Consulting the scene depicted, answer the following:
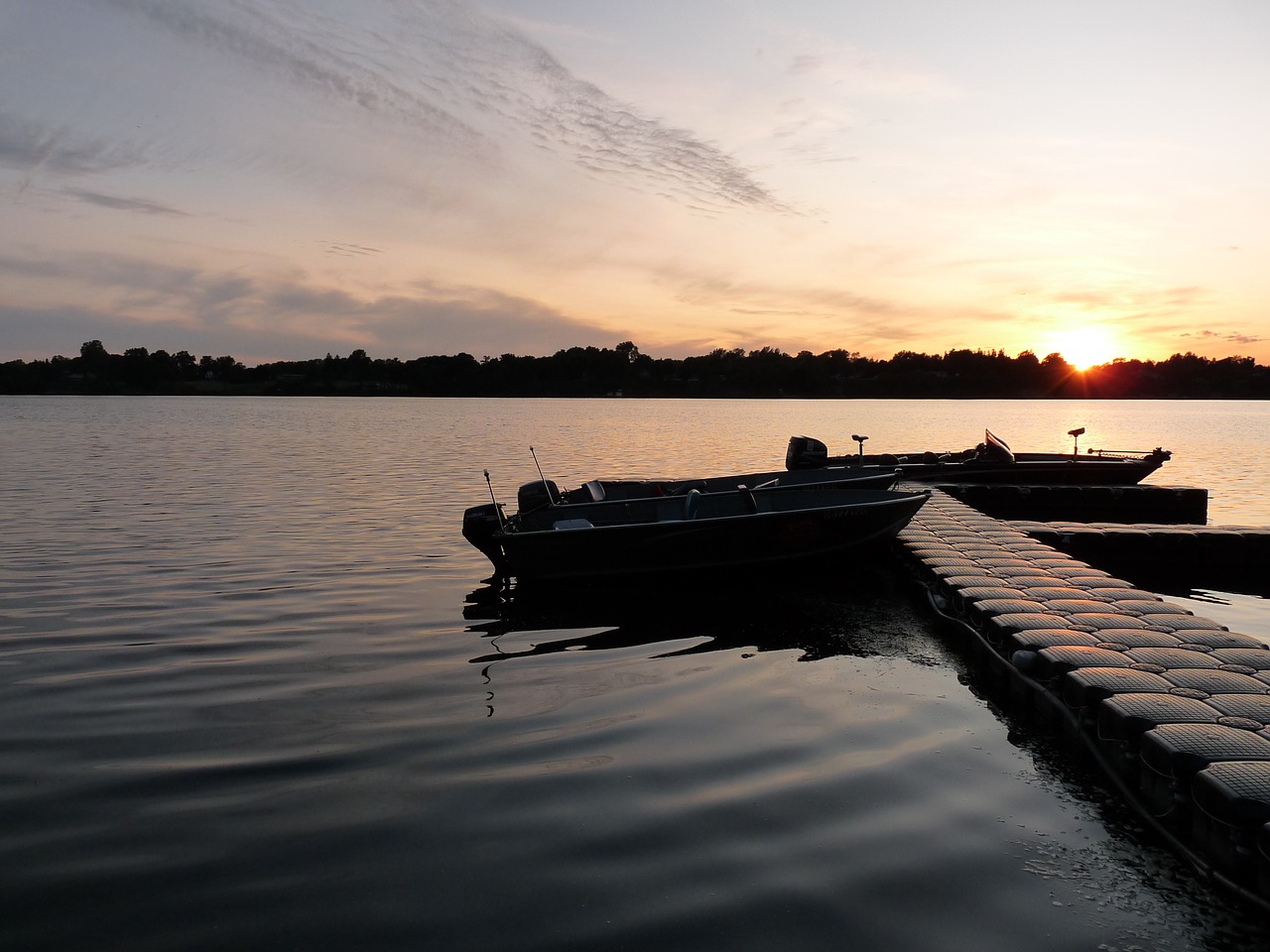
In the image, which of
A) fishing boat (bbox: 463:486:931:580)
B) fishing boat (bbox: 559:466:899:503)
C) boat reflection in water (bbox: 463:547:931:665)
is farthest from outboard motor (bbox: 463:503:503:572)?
fishing boat (bbox: 559:466:899:503)

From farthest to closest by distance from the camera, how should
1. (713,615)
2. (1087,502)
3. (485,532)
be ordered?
1. (1087,502)
2. (485,532)
3. (713,615)

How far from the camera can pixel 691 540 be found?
13.9 metres

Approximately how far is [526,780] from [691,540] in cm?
744

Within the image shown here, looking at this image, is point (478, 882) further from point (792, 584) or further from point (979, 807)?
point (792, 584)

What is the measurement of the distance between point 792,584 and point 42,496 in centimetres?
2087

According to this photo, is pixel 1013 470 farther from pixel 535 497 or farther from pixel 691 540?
pixel 535 497

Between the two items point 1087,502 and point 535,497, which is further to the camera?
point 1087,502

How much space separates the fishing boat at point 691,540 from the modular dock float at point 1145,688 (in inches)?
92.9

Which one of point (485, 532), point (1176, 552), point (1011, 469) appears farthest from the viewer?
point (1011, 469)

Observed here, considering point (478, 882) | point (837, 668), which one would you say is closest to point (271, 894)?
point (478, 882)

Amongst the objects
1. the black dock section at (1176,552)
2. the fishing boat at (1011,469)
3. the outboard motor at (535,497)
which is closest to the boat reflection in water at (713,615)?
the outboard motor at (535,497)

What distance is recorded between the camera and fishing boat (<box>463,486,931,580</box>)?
13.8 m

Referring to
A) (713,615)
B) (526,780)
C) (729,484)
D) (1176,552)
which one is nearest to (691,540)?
(713,615)

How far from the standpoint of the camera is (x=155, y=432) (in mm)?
59531
